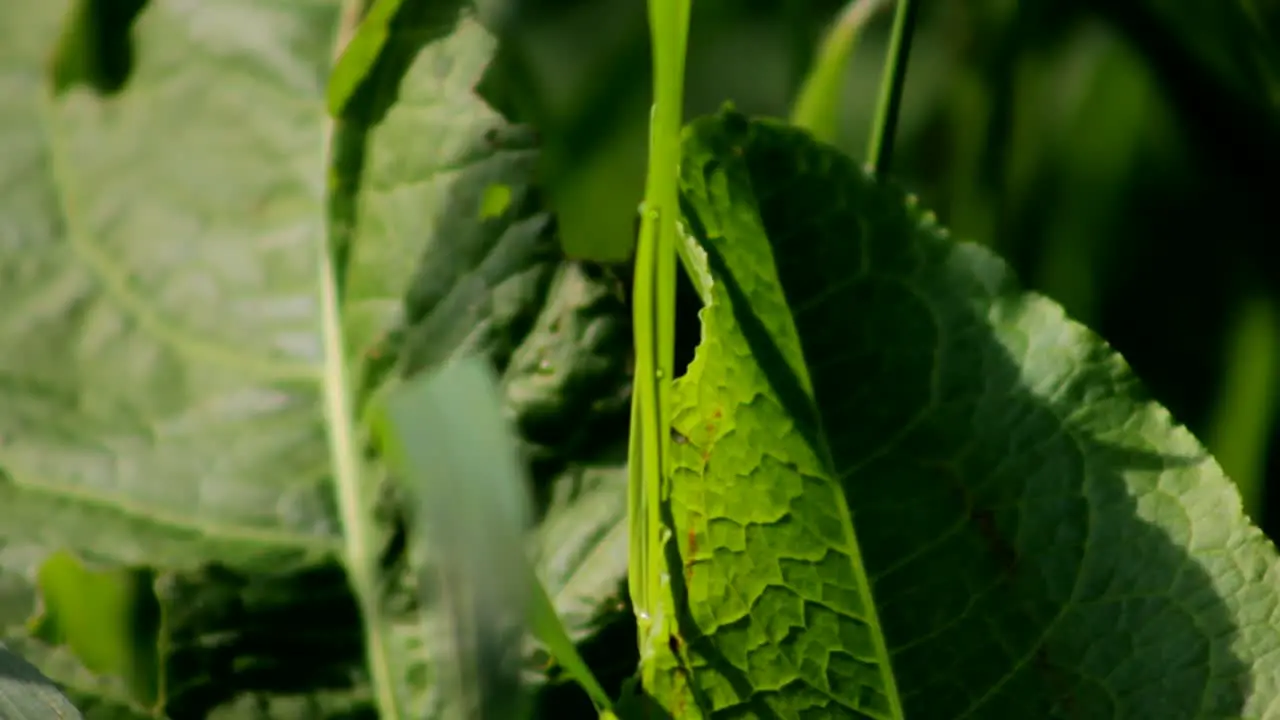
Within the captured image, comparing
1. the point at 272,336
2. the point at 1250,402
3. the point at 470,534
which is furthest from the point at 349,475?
the point at 1250,402

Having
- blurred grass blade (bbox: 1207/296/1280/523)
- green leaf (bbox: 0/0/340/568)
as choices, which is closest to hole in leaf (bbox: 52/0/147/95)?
green leaf (bbox: 0/0/340/568)

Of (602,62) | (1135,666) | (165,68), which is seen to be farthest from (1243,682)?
(602,62)

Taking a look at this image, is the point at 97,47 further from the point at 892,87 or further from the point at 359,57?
the point at 892,87

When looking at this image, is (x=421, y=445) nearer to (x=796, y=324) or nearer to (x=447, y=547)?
(x=447, y=547)

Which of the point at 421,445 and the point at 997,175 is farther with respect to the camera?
the point at 997,175

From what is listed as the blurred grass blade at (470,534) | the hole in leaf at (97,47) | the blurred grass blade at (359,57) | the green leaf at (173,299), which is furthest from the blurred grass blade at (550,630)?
the hole in leaf at (97,47)

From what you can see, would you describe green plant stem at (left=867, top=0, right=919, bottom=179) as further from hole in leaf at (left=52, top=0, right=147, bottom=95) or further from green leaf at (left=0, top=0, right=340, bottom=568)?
hole in leaf at (left=52, top=0, right=147, bottom=95)
